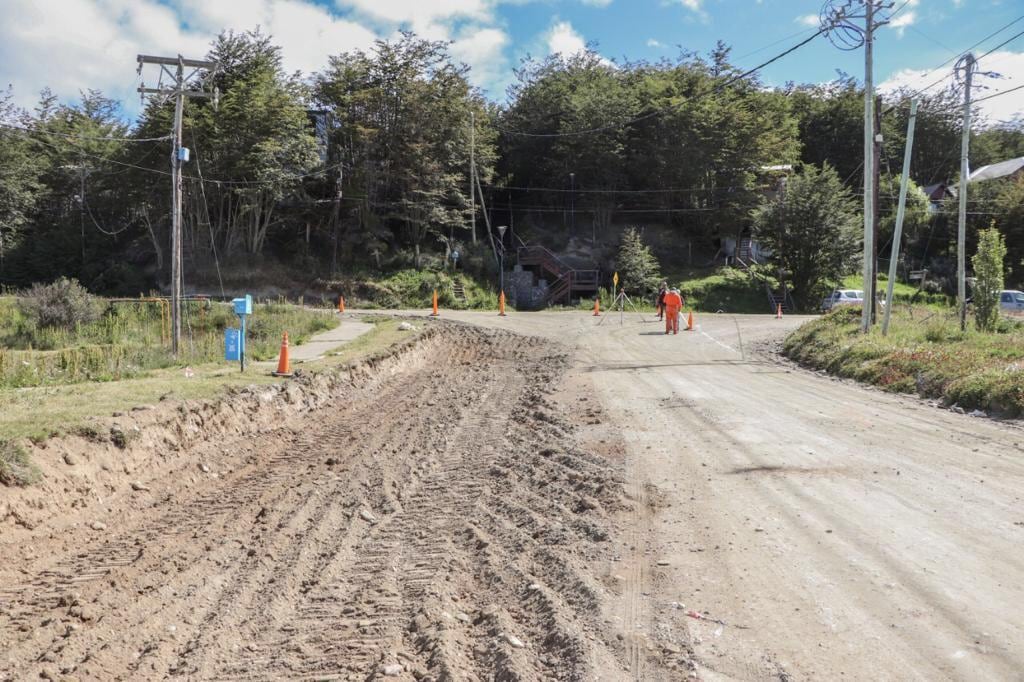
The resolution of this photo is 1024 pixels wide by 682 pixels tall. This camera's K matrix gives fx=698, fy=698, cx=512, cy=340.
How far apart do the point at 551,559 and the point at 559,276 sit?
121 ft

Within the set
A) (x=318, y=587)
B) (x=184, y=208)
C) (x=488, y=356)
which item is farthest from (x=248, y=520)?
(x=184, y=208)

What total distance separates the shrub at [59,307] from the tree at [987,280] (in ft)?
90.2

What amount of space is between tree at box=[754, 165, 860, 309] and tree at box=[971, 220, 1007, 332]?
65.3 ft

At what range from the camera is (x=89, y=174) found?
45.9m

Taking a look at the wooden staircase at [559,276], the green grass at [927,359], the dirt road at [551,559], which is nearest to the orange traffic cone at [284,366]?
the dirt road at [551,559]

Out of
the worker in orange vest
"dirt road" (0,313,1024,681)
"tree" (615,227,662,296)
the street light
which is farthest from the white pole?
the street light

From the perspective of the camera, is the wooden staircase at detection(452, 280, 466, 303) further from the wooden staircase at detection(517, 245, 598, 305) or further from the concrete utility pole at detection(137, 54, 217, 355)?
the concrete utility pole at detection(137, 54, 217, 355)

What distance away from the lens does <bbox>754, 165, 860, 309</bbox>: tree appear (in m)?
39.7

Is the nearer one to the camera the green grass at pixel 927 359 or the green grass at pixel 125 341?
the green grass at pixel 927 359

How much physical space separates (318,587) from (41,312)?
75.2 feet

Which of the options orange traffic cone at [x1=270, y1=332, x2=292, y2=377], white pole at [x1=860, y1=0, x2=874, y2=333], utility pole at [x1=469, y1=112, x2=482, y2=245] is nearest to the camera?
orange traffic cone at [x1=270, y1=332, x2=292, y2=377]

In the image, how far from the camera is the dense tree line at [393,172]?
3984 centimetres

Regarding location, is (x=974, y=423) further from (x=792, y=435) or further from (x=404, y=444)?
(x=404, y=444)

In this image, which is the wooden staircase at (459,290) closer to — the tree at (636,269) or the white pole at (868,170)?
the tree at (636,269)
